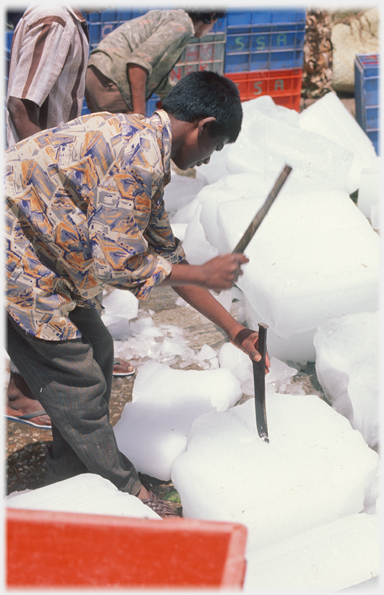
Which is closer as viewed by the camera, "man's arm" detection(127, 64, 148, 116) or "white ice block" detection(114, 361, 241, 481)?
"white ice block" detection(114, 361, 241, 481)

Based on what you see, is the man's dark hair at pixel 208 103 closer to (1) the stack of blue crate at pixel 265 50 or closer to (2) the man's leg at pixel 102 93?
(2) the man's leg at pixel 102 93

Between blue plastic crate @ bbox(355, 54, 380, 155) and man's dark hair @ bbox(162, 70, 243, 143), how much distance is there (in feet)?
11.5

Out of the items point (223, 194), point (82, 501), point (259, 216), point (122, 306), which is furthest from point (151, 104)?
point (82, 501)

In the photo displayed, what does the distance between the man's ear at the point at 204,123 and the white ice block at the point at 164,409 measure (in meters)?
1.17

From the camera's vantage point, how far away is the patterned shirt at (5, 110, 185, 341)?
1337mm

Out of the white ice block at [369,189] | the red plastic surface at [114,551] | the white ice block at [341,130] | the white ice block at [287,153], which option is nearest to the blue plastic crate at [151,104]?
the white ice block at [341,130]

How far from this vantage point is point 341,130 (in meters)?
4.09

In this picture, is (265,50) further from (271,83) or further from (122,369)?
(122,369)

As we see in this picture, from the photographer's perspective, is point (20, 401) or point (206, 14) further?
point (206, 14)

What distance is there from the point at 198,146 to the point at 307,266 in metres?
1.08

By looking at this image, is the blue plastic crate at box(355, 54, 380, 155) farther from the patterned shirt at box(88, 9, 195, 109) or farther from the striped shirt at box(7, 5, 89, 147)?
the striped shirt at box(7, 5, 89, 147)

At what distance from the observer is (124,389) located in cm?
255

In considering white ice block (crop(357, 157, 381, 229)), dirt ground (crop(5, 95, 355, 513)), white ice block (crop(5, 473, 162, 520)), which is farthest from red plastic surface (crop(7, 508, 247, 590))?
white ice block (crop(357, 157, 381, 229))

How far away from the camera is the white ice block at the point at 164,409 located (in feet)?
6.87
